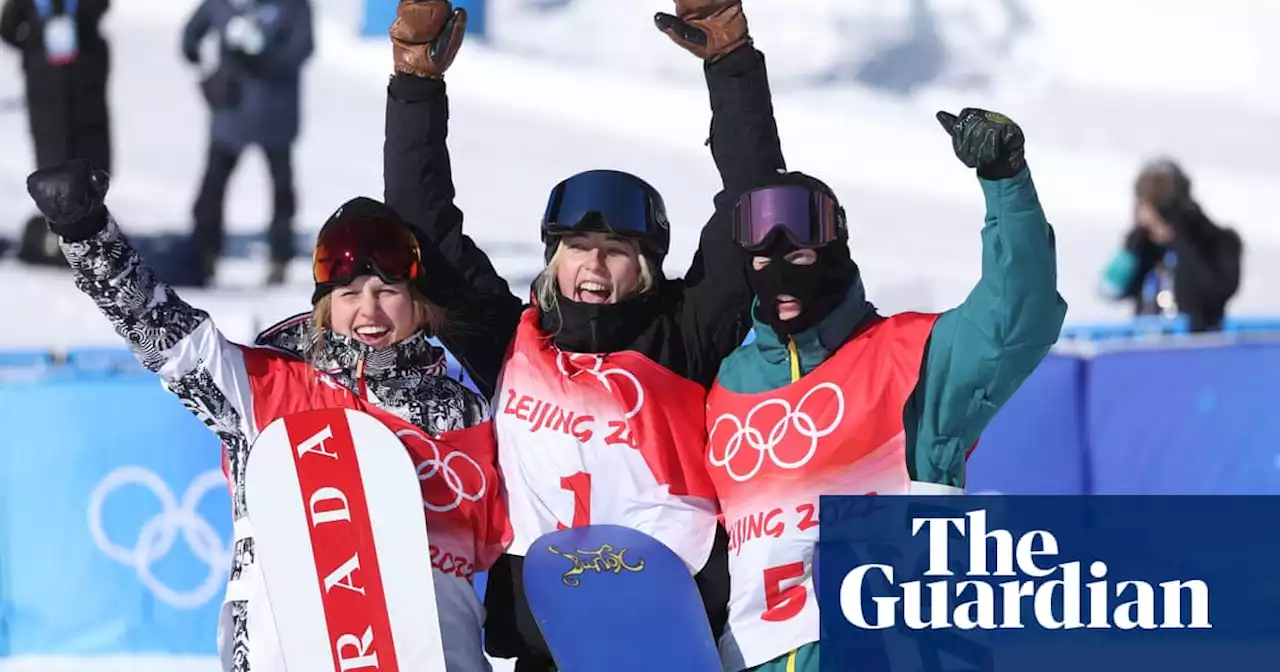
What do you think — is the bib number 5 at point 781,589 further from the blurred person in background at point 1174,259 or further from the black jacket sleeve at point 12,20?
the black jacket sleeve at point 12,20

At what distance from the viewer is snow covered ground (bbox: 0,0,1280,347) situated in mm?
12727

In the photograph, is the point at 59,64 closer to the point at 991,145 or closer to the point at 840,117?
the point at 840,117

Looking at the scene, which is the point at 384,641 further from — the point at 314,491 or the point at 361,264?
the point at 361,264

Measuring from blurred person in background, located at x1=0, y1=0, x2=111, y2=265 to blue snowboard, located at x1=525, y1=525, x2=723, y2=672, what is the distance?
305 inches

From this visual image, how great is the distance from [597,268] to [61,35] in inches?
305

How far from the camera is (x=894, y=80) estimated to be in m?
15.3

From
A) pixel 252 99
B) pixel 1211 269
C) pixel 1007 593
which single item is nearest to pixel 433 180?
pixel 1007 593

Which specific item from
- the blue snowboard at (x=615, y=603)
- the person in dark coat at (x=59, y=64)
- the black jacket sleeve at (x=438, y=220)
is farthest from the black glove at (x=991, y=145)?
the person in dark coat at (x=59, y=64)

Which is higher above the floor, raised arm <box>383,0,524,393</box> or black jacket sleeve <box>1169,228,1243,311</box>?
black jacket sleeve <box>1169,228,1243,311</box>

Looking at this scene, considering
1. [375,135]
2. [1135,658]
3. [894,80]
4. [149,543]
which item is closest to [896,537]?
[1135,658]

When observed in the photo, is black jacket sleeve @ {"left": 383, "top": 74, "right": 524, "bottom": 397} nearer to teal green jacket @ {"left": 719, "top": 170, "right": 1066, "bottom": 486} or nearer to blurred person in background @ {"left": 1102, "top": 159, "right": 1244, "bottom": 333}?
teal green jacket @ {"left": 719, "top": 170, "right": 1066, "bottom": 486}

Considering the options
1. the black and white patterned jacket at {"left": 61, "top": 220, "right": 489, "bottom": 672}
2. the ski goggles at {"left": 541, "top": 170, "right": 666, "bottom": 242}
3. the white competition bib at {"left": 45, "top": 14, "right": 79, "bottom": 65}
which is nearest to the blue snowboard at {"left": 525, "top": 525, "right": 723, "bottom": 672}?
the black and white patterned jacket at {"left": 61, "top": 220, "right": 489, "bottom": 672}

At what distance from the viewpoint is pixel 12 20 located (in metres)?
10.5

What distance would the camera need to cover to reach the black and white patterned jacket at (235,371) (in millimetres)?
3520
